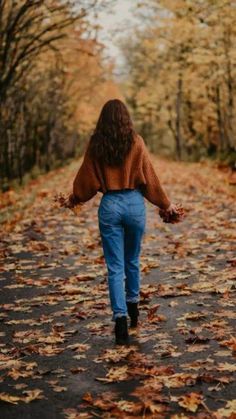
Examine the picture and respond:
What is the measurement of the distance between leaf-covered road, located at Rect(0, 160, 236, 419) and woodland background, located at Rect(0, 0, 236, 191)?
7.49 m

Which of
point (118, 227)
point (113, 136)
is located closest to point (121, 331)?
point (118, 227)

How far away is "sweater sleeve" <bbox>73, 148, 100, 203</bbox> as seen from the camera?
5.36 m

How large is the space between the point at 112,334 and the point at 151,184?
1.49m

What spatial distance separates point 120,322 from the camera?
208 inches

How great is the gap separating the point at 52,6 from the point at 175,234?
7.79 meters

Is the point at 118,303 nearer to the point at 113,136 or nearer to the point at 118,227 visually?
the point at 118,227

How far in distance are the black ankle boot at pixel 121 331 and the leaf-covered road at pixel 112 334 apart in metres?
0.11

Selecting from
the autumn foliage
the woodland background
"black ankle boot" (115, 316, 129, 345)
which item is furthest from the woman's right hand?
the autumn foliage

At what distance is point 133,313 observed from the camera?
5.77m

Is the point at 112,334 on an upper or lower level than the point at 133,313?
lower

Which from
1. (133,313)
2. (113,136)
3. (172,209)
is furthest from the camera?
(133,313)

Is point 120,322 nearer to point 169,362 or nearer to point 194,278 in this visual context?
point 169,362

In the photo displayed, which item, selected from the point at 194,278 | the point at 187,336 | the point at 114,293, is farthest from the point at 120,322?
the point at 194,278

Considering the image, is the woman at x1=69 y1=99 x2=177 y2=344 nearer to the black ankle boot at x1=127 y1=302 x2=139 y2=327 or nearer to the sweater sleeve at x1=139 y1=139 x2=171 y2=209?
the sweater sleeve at x1=139 y1=139 x2=171 y2=209
